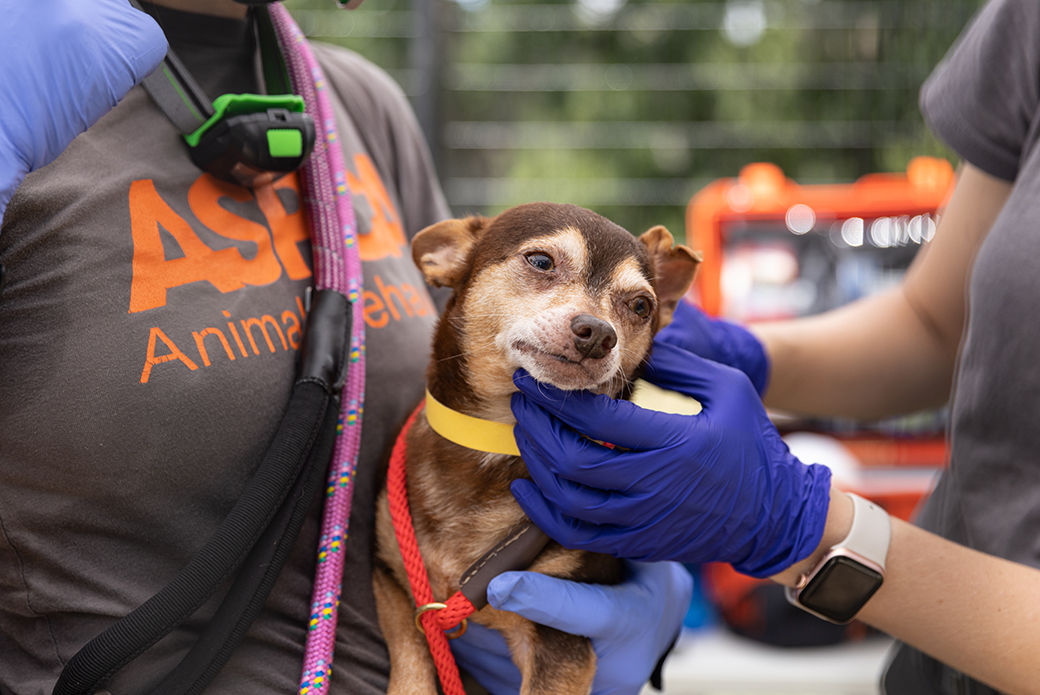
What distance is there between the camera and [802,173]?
6484 millimetres

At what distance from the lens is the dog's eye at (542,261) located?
4.48ft

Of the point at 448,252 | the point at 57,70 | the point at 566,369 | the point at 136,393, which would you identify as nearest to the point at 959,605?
the point at 566,369

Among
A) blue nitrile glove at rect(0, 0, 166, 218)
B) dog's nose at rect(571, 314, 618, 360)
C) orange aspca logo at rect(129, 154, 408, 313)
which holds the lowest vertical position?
Result: dog's nose at rect(571, 314, 618, 360)

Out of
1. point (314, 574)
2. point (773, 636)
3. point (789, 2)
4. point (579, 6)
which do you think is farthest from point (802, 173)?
point (314, 574)

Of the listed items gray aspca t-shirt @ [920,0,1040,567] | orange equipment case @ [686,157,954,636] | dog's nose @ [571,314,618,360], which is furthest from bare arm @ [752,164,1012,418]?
orange equipment case @ [686,157,954,636]

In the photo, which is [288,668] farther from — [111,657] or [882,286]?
[882,286]

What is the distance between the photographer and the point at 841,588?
1.28 metres

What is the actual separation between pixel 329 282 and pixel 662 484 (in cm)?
64

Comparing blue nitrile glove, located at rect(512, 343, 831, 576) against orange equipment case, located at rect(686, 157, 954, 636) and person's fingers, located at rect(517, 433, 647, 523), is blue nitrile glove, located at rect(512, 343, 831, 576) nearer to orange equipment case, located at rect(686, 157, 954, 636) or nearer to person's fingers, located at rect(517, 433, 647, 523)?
person's fingers, located at rect(517, 433, 647, 523)

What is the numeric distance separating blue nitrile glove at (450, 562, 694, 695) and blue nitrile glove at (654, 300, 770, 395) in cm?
51

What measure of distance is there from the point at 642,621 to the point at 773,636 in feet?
6.70

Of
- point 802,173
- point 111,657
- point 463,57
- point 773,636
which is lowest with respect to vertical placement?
point 773,636

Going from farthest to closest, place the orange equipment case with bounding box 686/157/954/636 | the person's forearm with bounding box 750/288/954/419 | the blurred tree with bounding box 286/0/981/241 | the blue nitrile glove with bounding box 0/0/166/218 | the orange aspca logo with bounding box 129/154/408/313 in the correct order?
the blurred tree with bounding box 286/0/981/241, the orange equipment case with bounding box 686/157/954/636, the person's forearm with bounding box 750/288/954/419, the orange aspca logo with bounding box 129/154/408/313, the blue nitrile glove with bounding box 0/0/166/218

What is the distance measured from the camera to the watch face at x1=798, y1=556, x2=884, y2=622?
1255 millimetres
